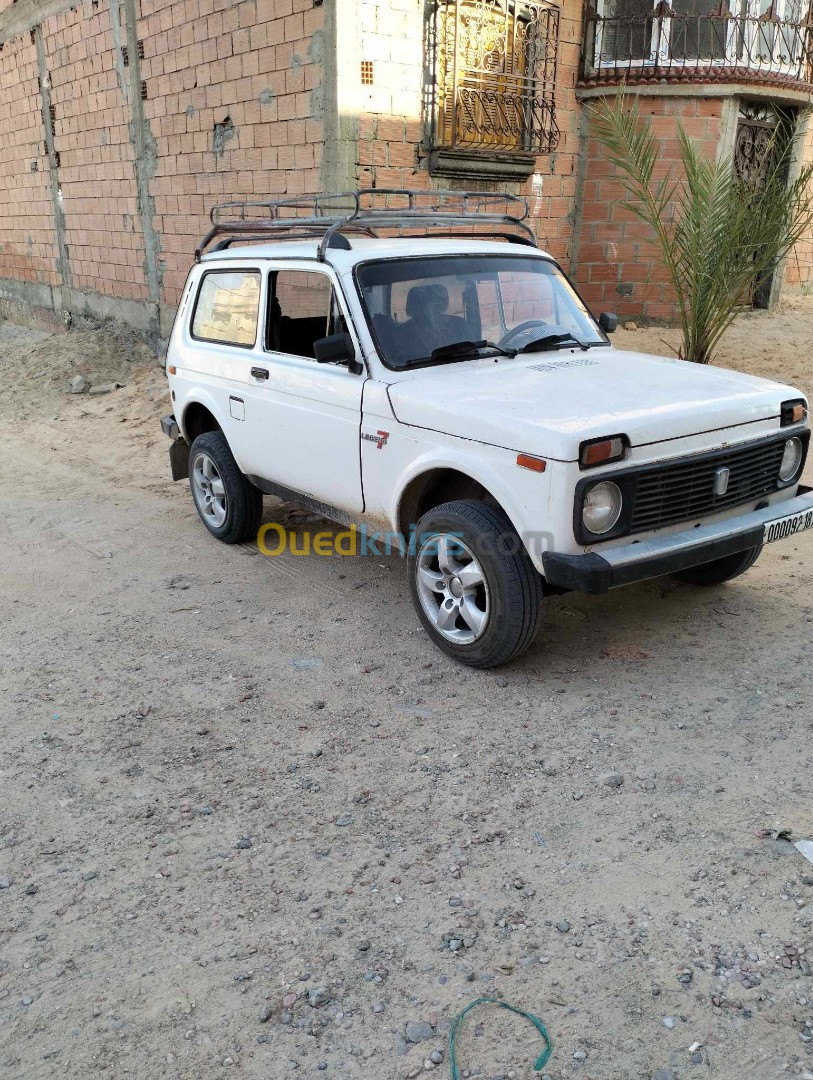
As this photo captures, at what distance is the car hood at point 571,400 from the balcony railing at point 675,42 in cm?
768

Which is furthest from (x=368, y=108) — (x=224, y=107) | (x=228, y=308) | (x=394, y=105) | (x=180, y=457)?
(x=180, y=457)

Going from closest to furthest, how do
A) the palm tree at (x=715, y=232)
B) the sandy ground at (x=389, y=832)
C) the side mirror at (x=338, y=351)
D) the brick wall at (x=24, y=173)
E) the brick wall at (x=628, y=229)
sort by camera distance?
the sandy ground at (x=389, y=832)
the side mirror at (x=338, y=351)
the palm tree at (x=715, y=232)
the brick wall at (x=628, y=229)
the brick wall at (x=24, y=173)

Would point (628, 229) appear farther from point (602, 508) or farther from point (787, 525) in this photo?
point (602, 508)

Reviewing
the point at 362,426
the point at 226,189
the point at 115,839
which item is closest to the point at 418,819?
the point at 115,839

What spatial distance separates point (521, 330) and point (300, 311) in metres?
1.29

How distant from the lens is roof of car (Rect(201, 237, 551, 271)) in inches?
185

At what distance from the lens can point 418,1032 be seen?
7.63 feet

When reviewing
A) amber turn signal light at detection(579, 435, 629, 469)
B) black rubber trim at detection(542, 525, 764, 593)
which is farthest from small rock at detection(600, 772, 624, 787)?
amber turn signal light at detection(579, 435, 629, 469)

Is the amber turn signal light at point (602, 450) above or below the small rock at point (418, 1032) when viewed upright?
above

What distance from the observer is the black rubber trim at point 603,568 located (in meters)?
3.57

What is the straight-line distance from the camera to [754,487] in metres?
4.23

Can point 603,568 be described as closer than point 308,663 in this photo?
Yes

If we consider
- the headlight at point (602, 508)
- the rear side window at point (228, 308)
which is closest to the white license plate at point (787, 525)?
the headlight at point (602, 508)

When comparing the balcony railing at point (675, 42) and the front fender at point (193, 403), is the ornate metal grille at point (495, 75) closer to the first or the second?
the balcony railing at point (675, 42)
